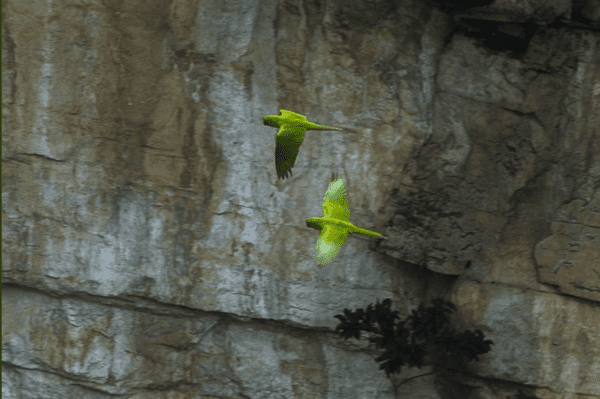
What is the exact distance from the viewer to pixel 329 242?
1809 millimetres

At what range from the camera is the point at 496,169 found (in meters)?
2.84

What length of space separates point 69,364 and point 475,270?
8.67ft

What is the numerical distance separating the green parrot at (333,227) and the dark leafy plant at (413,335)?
0.99 meters

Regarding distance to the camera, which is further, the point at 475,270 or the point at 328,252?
the point at 475,270

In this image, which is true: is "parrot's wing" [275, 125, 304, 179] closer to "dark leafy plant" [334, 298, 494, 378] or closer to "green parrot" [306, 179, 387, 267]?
"green parrot" [306, 179, 387, 267]

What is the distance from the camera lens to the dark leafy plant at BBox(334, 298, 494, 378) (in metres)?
2.73

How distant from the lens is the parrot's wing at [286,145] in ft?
6.05

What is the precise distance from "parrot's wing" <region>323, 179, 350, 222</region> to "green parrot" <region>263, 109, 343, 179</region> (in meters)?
Answer: 0.22

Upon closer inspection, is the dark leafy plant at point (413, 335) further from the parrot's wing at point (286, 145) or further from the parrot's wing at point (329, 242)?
the parrot's wing at point (286, 145)

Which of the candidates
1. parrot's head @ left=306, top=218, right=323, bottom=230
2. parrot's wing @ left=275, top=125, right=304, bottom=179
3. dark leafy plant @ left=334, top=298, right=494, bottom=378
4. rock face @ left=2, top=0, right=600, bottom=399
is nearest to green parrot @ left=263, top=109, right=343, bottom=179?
parrot's wing @ left=275, top=125, right=304, bottom=179

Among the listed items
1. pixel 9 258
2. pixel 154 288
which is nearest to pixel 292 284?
pixel 154 288

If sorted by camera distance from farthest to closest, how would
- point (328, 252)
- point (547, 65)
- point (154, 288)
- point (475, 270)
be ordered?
point (154, 288) < point (475, 270) < point (547, 65) < point (328, 252)

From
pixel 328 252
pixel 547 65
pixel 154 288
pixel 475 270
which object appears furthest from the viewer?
pixel 154 288

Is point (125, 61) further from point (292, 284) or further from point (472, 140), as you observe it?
point (472, 140)
